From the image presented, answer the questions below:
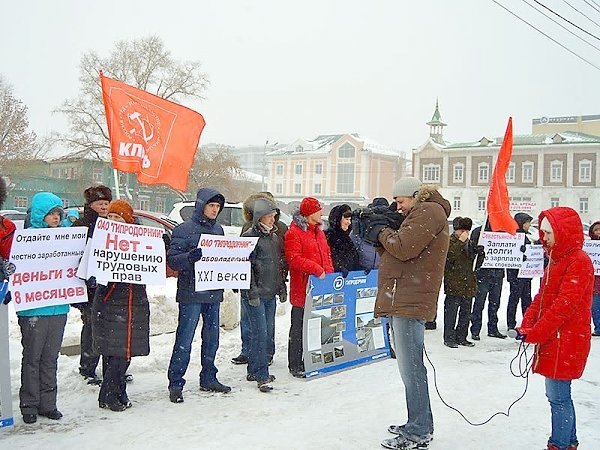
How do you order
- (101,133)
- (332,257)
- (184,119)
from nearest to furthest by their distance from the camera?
(184,119) → (332,257) → (101,133)

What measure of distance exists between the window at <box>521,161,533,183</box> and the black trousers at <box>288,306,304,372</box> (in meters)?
66.6

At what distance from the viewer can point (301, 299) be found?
7.20 metres

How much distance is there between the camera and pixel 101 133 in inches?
1710

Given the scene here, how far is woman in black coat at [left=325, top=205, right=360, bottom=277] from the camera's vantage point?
25.4 ft

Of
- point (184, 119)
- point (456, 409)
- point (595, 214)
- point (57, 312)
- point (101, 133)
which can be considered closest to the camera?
point (57, 312)

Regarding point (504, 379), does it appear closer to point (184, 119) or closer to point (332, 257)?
point (332, 257)

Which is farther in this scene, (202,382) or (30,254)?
(202,382)

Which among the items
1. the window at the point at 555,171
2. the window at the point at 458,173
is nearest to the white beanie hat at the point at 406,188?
the window at the point at 555,171

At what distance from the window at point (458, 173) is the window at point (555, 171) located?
9576 mm

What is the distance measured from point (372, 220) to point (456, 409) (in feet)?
7.45

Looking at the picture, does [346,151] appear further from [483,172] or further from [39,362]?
[39,362]

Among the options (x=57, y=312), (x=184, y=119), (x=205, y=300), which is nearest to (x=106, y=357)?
(x=57, y=312)

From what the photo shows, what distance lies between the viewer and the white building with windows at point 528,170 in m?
65.6

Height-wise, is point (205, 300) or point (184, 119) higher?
point (184, 119)
